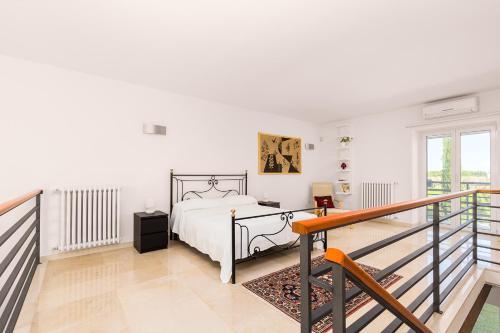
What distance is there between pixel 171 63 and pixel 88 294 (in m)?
2.82

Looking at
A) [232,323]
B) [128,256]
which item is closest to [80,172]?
[128,256]

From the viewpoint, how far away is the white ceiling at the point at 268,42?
2.24 meters

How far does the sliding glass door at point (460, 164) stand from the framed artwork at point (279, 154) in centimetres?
283

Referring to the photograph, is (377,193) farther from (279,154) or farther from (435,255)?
(435,255)

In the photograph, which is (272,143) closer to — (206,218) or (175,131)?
(175,131)

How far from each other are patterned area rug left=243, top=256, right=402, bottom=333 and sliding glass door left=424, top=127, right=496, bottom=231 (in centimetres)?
330

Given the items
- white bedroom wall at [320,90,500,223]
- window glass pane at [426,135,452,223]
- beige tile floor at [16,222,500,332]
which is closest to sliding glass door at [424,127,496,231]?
window glass pane at [426,135,452,223]

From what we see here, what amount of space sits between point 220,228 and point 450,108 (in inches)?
188

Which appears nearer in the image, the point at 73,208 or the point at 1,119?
the point at 1,119

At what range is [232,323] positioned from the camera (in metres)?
2.00

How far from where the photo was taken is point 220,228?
2.97 meters

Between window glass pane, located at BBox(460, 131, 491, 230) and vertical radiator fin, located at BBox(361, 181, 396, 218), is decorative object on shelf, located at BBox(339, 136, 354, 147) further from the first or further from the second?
window glass pane, located at BBox(460, 131, 491, 230)

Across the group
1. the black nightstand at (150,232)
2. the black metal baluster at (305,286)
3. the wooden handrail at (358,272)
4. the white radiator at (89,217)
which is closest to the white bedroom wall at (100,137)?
the white radiator at (89,217)

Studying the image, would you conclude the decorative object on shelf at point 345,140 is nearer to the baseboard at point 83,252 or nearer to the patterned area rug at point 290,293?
the patterned area rug at point 290,293
